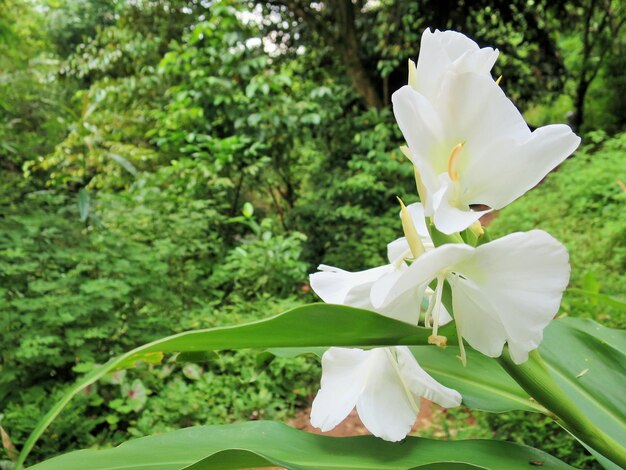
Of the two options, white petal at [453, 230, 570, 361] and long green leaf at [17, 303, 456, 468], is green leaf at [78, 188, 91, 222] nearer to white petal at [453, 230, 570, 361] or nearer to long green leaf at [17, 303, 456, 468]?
long green leaf at [17, 303, 456, 468]

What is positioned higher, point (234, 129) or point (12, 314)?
point (234, 129)

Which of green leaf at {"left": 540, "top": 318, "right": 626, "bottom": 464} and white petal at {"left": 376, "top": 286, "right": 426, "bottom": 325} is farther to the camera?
green leaf at {"left": 540, "top": 318, "right": 626, "bottom": 464}

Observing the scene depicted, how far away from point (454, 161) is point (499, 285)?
0.26ft

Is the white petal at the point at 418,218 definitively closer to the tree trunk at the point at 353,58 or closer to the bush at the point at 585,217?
the bush at the point at 585,217

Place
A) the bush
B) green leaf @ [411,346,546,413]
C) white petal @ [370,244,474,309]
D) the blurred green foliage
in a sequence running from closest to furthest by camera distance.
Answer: white petal @ [370,244,474,309]
green leaf @ [411,346,546,413]
the blurred green foliage
the bush

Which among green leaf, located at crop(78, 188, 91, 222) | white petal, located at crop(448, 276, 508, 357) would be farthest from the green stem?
green leaf, located at crop(78, 188, 91, 222)

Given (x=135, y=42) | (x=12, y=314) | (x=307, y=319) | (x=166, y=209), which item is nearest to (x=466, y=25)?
(x=135, y=42)

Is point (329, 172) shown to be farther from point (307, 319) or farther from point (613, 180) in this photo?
point (307, 319)

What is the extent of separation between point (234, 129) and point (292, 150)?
501 mm

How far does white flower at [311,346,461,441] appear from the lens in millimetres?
340

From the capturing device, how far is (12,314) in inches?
60.6

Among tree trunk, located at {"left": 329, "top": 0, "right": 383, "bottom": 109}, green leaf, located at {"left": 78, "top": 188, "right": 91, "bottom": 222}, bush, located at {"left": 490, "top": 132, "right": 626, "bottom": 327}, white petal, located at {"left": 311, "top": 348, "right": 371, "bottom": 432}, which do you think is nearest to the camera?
white petal, located at {"left": 311, "top": 348, "right": 371, "bottom": 432}

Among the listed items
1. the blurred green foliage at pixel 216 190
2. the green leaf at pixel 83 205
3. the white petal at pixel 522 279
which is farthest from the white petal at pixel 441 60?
the green leaf at pixel 83 205

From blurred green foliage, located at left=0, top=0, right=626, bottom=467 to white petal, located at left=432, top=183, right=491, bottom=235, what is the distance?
0.61 metres
